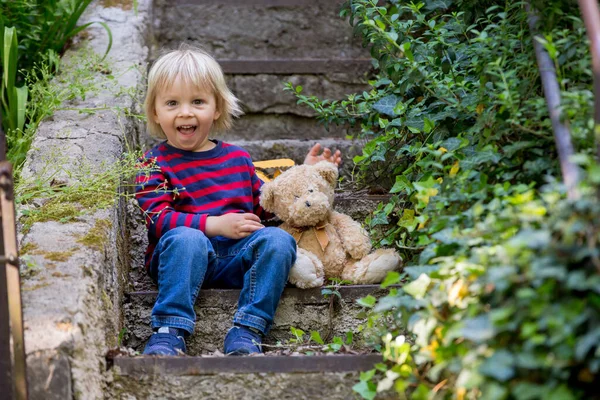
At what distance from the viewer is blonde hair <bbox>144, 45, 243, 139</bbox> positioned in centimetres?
318

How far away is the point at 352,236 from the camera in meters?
2.99

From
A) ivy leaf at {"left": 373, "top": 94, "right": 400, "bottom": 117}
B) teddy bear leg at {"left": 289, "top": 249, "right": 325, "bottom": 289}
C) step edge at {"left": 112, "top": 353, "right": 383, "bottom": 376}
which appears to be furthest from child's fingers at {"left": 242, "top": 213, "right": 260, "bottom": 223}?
step edge at {"left": 112, "top": 353, "right": 383, "bottom": 376}

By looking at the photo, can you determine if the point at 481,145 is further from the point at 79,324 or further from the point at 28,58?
the point at 28,58

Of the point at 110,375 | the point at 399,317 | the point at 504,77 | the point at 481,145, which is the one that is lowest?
the point at 110,375

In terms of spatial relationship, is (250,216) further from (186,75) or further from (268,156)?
(268,156)

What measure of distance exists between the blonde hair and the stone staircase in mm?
421

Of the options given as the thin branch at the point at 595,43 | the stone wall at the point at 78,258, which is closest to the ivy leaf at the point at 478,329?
the thin branch at the point at 595,43

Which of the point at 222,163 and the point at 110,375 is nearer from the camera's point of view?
the point at 110,375

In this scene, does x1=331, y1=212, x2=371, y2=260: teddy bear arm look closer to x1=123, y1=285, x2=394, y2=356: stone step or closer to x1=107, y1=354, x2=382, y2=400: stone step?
x1=123, y1=285, x2=394, y2=356: stone step

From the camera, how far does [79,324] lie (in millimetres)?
2145

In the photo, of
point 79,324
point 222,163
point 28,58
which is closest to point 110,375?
point 79,324

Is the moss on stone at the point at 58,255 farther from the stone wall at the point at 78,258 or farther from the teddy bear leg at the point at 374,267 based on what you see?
the teddy bear leg at the point at 374,267

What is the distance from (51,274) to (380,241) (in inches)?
46.2

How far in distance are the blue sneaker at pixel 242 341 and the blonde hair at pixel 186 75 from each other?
958mm
